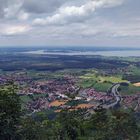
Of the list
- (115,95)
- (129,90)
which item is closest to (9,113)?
(115,95)

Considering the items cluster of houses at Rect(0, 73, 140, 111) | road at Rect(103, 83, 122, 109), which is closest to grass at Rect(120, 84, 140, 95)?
road at Rect(103, 83, 122, 109)

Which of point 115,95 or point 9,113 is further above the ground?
point 9,113

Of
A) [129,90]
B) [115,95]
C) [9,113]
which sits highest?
[9,113]

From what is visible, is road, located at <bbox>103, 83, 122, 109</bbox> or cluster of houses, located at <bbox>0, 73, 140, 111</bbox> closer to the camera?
road, located at <bbox>103, 83, 122, 109</bbox>

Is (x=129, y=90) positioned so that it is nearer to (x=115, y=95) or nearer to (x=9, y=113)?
(x=115, y=95)

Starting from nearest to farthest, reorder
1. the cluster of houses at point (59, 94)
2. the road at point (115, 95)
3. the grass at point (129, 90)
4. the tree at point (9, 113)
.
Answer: the tree at point (9, 113), the road at point (115, 95), the cluster of houses at point (59, 94), the grass at point (129, 90)

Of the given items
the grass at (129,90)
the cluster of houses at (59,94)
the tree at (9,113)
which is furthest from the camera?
the grass at (129,90)

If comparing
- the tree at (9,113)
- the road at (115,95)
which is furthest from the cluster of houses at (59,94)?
the tree at (9,113)

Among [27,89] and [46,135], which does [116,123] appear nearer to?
[46,135]

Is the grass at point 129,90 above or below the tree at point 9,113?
below

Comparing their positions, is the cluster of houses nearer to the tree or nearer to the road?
the road

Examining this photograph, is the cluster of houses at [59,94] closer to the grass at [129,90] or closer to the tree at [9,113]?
the grass at [129,90]

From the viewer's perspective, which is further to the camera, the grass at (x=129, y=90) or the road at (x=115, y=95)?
the grass at (x=129, y=90)
